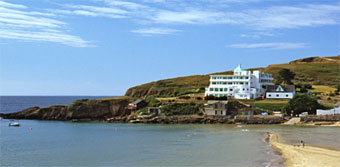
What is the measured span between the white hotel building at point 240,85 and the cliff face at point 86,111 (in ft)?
84.1

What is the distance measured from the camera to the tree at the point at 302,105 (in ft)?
264

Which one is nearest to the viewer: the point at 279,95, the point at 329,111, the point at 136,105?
the point at 329,111

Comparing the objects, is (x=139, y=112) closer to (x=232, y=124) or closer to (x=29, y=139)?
(x=232, y=124)

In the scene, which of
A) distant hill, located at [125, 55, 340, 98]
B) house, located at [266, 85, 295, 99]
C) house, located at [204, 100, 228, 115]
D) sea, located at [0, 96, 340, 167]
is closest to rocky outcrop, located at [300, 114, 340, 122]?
house, located at [204, 100, 228, 115]

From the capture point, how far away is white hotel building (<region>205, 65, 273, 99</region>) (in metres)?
101

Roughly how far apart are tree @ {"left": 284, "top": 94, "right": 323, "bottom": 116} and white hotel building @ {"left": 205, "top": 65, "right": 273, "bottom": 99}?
59.9 feet

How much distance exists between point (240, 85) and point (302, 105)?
2428 centimetres

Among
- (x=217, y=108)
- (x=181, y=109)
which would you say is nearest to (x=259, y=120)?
(x=217, y=108)

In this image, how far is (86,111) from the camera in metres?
96.8

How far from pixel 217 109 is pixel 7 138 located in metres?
44.7

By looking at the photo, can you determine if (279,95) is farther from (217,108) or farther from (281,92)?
(217,108)

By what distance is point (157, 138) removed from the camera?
55406 millimetres

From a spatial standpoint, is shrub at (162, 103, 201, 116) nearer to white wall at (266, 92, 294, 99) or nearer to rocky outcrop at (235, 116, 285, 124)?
rocky outcrop at (235, 116, 285, 124)

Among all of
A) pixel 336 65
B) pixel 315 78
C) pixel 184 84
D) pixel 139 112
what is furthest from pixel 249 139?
pixel 336 65
